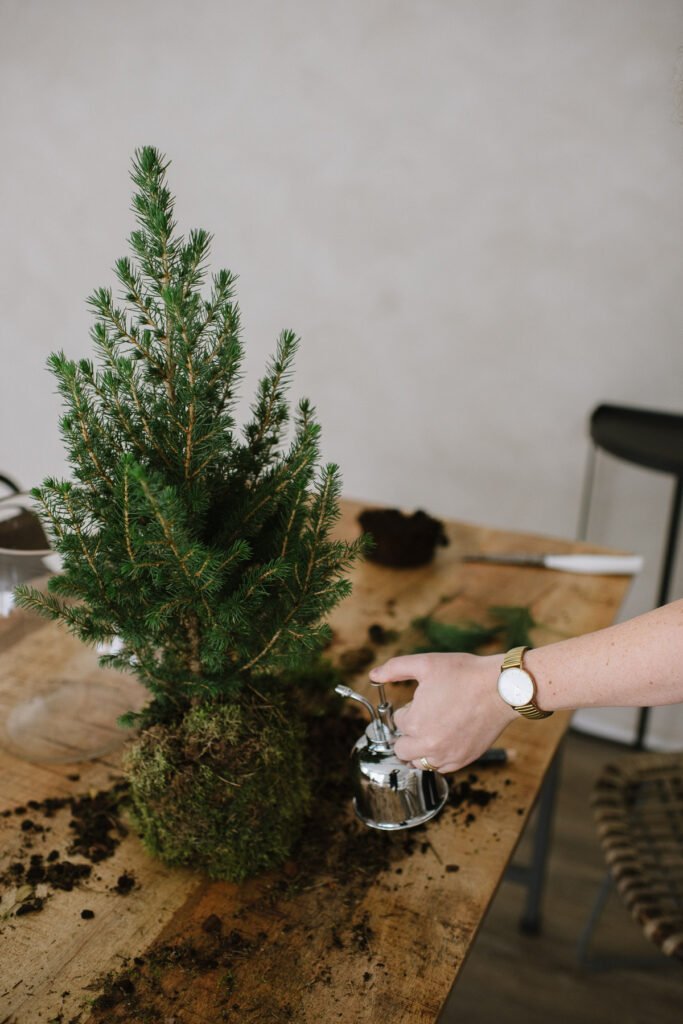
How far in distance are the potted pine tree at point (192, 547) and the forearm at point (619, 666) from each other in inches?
9.8

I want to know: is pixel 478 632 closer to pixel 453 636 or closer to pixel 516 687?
pixel 453 636

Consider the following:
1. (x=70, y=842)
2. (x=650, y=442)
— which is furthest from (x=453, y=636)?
(x=650, y=442)

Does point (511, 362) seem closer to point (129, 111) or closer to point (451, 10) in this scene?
point (451, 10)

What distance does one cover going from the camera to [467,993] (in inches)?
71.3

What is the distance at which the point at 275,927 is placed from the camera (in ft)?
2.84

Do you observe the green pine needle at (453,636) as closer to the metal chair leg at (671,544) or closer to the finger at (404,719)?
the finger at (404,719)

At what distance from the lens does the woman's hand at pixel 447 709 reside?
0.93 metres

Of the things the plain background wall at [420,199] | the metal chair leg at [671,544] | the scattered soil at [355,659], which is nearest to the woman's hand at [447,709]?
the scattered soil at [355,659]

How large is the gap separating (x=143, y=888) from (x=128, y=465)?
466 mm

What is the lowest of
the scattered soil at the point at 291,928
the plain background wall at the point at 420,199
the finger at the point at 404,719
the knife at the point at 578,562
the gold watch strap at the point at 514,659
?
the scattered soil at the point at 291,928

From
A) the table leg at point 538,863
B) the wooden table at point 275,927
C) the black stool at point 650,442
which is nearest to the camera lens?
the wooden table at point 275,927

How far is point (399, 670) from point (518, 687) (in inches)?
5.1

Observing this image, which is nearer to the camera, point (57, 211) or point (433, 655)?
point (433, 655)

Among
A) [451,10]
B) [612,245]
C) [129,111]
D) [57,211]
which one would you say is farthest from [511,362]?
[57,211]
